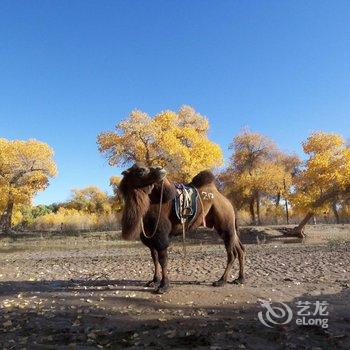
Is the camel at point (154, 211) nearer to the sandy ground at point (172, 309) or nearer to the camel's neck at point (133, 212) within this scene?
the camel's neck at point (133, 212)

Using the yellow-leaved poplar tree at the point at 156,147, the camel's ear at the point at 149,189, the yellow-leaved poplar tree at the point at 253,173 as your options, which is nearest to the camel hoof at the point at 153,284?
the camel's ear at the point at 149,189

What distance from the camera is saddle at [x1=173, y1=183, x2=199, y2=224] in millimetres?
8305

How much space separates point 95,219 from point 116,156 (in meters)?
20.1

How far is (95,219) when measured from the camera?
193 ft

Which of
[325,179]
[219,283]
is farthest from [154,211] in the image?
[325,179]

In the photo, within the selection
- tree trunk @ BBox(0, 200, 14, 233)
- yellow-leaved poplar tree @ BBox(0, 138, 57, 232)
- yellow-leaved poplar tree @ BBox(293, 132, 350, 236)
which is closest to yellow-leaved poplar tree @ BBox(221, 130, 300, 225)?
yellow-leaved poplar tree @ BBox(293, 132, 350, 236)

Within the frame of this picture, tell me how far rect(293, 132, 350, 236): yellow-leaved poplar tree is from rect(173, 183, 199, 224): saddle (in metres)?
22.7

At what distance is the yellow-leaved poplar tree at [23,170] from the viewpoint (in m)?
43.0

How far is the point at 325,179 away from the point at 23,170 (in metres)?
30.7

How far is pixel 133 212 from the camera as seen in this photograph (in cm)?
780

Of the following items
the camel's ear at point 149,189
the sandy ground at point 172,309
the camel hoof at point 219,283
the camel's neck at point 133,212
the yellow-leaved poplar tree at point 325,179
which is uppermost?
the yellow-leaved poplar tree at point 325,179

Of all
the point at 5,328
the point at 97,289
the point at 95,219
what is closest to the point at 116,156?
the point at 95,219

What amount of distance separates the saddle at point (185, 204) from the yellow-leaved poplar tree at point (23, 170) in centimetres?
3724

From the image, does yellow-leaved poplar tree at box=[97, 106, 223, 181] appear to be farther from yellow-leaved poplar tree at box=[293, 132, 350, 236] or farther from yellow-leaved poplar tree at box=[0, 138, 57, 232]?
yellow-leaved poplar tree at box=[293, 132, 350, 236]
